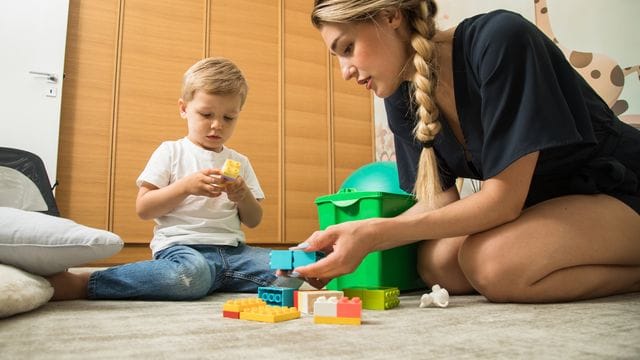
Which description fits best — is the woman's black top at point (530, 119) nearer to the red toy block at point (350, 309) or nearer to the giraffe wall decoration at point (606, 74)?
the red toy block at point (350, 309)

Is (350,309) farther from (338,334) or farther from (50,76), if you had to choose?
(50,76)

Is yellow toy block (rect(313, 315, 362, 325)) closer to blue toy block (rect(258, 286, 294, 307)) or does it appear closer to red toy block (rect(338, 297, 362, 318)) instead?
red toy block (rect(338, 297, 362, 318))

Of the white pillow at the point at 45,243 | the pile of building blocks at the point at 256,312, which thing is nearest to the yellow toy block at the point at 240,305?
the pile of building blocks at the point at 256,312

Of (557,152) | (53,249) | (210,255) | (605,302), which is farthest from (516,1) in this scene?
(53,249)

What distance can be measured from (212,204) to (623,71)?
135 centimetres

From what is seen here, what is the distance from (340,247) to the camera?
77 centimetres

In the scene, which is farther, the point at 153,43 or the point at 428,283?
the point at 153,43

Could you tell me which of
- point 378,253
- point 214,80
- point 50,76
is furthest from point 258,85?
point 378,253

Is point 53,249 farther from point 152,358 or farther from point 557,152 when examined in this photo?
point 557,152

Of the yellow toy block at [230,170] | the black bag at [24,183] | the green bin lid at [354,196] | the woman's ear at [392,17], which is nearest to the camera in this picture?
the woman's ear at [392,17]

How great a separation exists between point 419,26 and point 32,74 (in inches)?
72.3

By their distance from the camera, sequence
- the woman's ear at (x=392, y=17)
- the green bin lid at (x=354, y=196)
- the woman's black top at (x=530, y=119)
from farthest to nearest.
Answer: the green bin lid at (x=354, y=196), the woman's ear at (x=392, y=17), the woman's black top at (x=530, y=119)

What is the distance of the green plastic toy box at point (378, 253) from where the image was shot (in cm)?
115

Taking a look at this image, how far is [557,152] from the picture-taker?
2.75ft
